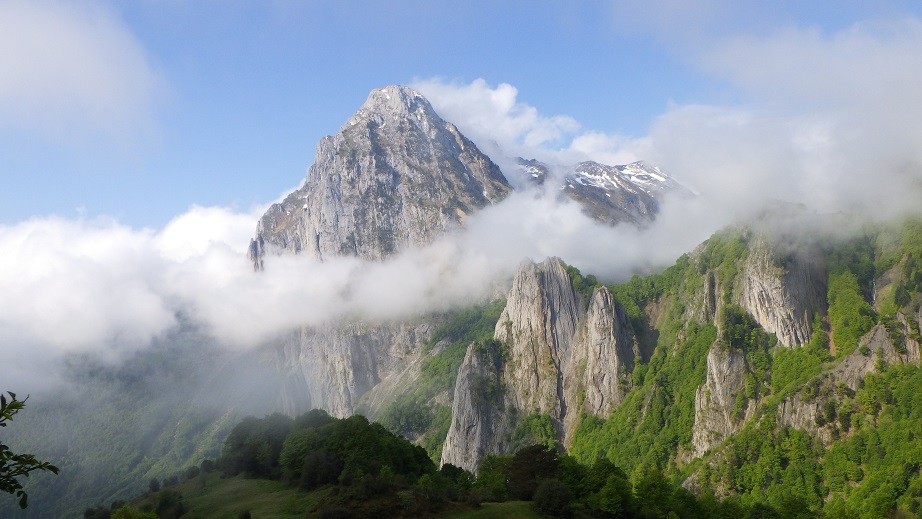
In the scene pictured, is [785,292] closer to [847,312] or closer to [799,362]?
[847,312]

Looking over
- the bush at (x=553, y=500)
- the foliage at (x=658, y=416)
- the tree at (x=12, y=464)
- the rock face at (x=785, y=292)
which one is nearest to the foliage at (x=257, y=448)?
the bush at (x=553, y=500)

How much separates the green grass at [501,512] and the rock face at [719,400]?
3648 inches

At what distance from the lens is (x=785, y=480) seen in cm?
13450

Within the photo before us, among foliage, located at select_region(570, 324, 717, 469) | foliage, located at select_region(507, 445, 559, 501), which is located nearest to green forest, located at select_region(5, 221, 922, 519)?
foliage, located at select_region(507, 445, 559, 501)

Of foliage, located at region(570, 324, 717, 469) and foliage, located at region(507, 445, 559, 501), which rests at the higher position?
foliage, located at region(570, 324, 717, 469)

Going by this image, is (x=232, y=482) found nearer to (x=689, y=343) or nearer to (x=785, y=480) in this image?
(x=785, y=480)

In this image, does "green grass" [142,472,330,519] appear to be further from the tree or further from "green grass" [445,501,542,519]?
the tree

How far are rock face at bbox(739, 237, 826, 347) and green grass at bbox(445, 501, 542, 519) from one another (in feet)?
350

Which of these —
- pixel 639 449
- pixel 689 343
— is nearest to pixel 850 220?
pixel 689 343

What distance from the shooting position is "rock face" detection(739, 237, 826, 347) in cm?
16438

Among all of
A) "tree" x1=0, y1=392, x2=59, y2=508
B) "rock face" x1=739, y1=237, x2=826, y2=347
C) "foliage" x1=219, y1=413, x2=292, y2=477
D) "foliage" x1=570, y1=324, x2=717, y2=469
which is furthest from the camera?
"foliage" x1=570, y1=324, x2=717, y2=469

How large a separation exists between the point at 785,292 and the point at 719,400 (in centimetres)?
2949

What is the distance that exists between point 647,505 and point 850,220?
126718 mm

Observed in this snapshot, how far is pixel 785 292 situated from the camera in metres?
165
